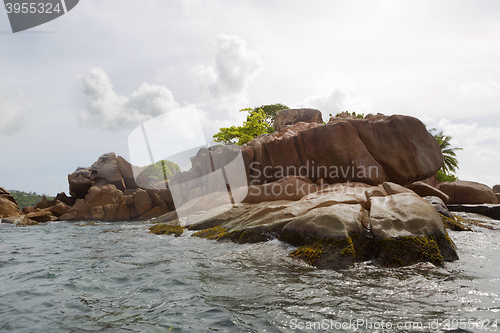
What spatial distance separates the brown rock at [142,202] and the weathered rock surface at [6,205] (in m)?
12.8

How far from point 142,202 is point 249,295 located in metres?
23.9

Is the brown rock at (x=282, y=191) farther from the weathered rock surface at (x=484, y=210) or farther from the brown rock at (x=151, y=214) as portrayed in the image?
the brown rock at (x=151, y=214)

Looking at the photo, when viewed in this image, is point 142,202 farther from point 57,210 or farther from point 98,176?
point 57,210

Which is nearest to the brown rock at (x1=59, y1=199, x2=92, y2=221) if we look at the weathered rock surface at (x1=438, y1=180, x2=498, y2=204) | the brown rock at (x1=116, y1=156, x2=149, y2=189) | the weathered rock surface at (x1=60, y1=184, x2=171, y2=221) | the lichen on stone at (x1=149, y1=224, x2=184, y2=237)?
the weathered rock surface at (x1=60, y1=184, x2=171, y2=221)

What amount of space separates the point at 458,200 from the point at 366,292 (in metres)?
21.4

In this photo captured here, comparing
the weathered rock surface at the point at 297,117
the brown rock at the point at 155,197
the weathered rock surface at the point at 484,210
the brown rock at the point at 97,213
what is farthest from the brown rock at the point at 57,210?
the weathered rock surface at the point at 484,210

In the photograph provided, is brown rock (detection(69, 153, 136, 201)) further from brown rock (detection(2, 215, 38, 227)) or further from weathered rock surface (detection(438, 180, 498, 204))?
weathered rock surface (detection(438, 180, 498, 204))

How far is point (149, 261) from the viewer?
7711 mm

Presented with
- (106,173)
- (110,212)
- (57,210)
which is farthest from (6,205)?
(110,212)

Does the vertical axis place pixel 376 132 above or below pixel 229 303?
above

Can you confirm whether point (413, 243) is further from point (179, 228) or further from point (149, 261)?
point (179, 228)

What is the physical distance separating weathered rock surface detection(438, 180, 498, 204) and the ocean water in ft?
52.7

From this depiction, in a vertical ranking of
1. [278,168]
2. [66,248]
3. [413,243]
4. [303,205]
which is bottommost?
[66,248]

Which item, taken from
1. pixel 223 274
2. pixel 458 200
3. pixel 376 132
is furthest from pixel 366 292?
pixel 458 200
